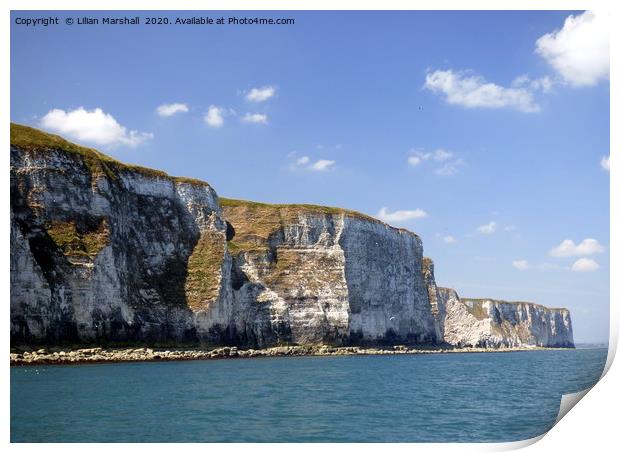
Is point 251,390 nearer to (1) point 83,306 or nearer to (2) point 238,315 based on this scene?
(1) point 83,306

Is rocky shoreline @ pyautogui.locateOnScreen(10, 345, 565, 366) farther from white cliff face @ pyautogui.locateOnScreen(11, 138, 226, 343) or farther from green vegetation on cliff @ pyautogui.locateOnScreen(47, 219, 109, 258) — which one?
green vegetation on cliff @ pyautogui.locateOnScreen(47, 219, 109, 258)

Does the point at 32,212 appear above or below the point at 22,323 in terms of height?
above

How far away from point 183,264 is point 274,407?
49.1 meters

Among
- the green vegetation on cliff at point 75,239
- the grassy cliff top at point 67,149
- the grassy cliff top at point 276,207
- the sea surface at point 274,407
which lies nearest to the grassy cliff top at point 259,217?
the grassy cliff top at point 276,207

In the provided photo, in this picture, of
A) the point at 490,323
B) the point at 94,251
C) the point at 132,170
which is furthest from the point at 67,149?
the point at 490,323

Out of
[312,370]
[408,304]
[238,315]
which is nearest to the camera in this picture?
[312,370]

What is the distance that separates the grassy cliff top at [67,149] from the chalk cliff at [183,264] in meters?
0.18

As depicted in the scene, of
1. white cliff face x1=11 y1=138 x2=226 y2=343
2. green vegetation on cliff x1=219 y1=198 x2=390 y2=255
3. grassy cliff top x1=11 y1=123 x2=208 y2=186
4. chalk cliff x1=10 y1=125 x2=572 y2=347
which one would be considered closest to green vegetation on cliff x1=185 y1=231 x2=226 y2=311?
chalk cliff x1=10 y1=125 x2=572 y2=347

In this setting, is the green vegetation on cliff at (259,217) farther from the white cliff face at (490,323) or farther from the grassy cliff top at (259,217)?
the white cliff face at (490,323)

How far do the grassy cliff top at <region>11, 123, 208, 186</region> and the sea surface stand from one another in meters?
24.1

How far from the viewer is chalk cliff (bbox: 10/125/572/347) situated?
57.5 m

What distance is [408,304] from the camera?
112562mm
